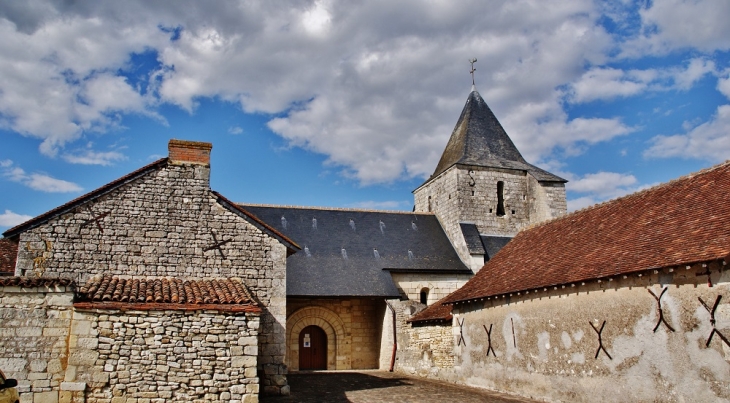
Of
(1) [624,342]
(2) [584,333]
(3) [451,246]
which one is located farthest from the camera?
(3) [451,246]

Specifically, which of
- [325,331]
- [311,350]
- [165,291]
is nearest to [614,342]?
[165,291]

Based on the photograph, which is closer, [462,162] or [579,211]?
[579,211]

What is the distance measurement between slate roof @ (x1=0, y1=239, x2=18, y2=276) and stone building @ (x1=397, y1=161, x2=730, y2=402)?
1138 centimetres

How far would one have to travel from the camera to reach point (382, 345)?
65.6 ft

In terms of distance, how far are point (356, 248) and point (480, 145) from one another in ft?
26.2

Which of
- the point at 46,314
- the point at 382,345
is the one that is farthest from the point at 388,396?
the point at 382,345

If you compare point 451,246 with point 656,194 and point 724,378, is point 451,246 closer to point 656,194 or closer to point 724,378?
point 656,194

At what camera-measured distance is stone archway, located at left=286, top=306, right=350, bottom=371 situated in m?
20.0

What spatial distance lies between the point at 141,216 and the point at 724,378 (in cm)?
1065

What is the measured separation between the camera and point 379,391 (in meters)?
12.9

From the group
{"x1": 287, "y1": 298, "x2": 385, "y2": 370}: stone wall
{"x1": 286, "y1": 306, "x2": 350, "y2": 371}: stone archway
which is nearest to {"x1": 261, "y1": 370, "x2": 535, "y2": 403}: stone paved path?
{"x1": 286, "y1": 306, "x2": 350, "y2": 371}: stone archway

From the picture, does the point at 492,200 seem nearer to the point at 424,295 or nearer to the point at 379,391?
the point at 424,295

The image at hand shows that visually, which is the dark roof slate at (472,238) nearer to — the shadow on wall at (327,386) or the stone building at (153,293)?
the shadow on wall at (327,386)

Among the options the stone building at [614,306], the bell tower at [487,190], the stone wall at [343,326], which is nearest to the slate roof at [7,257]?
the stone wall at [343,326]
